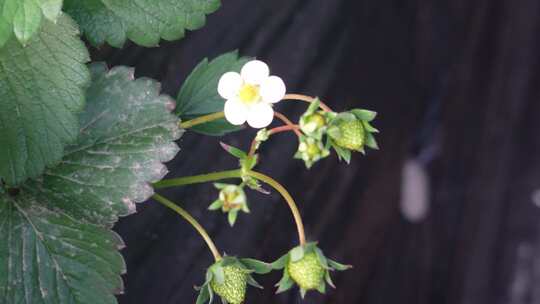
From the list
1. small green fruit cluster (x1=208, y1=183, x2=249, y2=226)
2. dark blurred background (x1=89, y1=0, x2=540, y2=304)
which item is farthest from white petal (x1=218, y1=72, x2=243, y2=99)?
dark blurred background (x1=89, y1=0, x2=540, y2=304)

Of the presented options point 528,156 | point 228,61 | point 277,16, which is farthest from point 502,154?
point 228,61

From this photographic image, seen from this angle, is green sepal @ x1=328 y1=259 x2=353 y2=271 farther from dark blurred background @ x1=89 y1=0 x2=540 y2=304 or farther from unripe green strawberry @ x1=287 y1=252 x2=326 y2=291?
dark blurred background @ x1=89 y1=0 x2=540 y2=304

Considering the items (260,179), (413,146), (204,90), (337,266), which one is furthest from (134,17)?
(413,146)

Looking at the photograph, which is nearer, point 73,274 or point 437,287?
point 73,274

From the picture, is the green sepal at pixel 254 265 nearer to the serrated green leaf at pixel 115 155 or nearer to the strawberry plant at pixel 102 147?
the strawberry plant at pixel 102 147

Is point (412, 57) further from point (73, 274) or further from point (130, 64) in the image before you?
point (73, 274)

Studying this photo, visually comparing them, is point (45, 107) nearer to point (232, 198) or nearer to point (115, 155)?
point (115, 155)

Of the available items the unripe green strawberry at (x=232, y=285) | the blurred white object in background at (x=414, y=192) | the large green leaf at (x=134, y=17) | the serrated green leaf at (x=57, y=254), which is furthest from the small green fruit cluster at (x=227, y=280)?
the blurred white object in background at (x=414, y=192)
